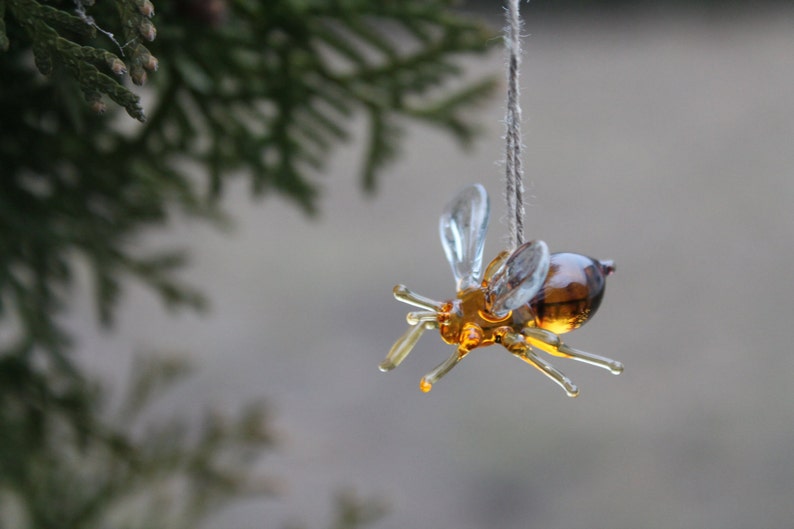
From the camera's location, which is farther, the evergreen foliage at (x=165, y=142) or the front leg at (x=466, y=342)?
the evergreen foliage at (x=165, y=142)

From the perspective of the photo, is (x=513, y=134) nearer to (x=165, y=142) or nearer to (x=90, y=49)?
(x=90, y=49)

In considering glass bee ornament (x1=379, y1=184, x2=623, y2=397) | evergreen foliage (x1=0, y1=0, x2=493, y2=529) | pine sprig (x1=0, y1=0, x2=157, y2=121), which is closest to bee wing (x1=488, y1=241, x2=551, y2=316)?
glass bee ornament (x1=379, y1=184, x2=623, y2=397)

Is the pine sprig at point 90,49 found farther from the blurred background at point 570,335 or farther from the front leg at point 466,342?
the blurred background at point 570,335

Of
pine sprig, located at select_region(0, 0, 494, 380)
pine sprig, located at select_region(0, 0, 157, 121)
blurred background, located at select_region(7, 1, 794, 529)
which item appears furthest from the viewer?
blurred background, located at select_region(7, 1, 794, 529)

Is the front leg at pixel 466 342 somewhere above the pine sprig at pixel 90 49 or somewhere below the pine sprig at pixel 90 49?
below

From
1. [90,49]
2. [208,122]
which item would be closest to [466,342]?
[90,49]

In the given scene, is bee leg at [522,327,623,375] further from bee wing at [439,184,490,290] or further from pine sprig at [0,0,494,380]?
pine sprig at [0,0,494,380]

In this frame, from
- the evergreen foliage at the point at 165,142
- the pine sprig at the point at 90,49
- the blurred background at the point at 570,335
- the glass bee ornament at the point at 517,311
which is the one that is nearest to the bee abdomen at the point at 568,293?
the glass bee ornament at the point at 517,311
